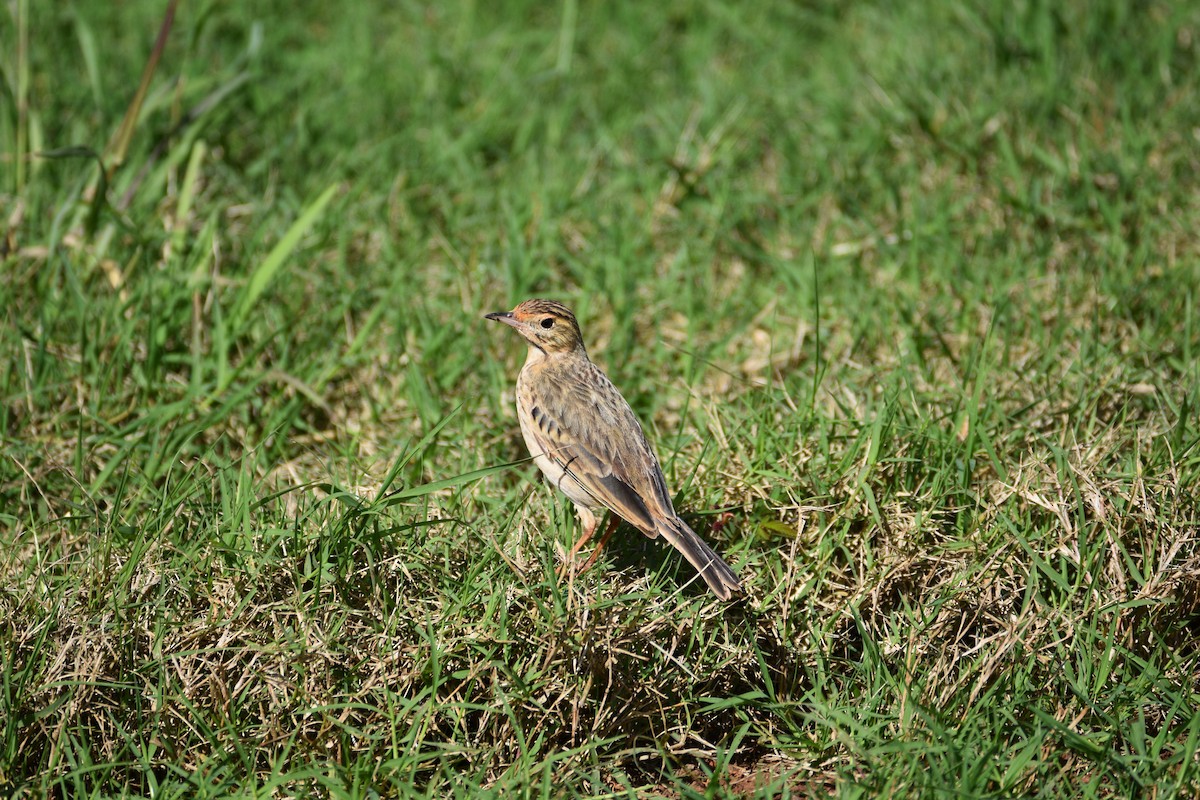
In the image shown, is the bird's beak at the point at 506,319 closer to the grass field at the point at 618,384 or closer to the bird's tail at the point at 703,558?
the grass field at the point at 618,384

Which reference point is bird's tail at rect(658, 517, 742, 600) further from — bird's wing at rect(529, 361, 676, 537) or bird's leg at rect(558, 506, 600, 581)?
bird's leg at rect(558, 506, 600, 581)

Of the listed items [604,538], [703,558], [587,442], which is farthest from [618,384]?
[703,558]

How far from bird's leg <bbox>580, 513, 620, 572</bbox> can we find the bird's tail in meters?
0.27

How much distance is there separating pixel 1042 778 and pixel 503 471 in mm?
2520

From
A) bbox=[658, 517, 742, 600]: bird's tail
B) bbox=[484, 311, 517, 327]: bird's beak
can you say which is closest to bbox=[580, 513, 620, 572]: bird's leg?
bbox=[658, 517, 742, 600]: bird's tail

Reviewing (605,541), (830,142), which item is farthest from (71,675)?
(830,142)

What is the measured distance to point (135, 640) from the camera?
155 inches

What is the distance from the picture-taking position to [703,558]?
13.8 feet

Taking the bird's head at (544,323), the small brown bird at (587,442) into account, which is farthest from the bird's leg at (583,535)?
the bird's head at (544,323)

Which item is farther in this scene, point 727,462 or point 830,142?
point 830,142

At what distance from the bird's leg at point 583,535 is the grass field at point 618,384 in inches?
3.5

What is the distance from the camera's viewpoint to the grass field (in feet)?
12.8

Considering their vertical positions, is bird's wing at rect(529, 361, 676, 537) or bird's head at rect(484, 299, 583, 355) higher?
bird's head at rect(484, 299, 583, 355)

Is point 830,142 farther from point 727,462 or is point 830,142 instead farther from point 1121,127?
point 727,462
